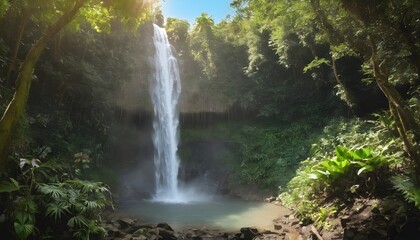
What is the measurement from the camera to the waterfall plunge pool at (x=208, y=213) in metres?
10.1

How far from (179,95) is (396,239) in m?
17.1

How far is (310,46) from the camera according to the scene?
17531mm

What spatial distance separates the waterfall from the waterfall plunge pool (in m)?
2.78

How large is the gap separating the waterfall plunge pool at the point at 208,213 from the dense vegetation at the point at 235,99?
3.55ft

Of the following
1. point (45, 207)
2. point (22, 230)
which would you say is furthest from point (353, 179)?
point (22, 230)

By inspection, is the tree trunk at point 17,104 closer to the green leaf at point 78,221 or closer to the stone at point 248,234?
the green leaf at point 78,221

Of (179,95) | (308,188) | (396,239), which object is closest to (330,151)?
(308,188)

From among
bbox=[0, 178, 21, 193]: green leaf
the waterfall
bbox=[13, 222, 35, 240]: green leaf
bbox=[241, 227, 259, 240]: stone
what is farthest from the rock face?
the waterfall

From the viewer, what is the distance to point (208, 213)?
40.5ft

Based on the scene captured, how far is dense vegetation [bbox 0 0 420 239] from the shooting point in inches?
252

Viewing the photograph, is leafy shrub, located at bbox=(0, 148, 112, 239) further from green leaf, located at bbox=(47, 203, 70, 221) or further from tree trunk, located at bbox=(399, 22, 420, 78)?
tree trunk, located at bbox=(399, 22, 420, 78)

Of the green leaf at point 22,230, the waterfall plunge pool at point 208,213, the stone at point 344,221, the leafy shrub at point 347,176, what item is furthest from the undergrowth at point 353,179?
the green leaf at point 22,230

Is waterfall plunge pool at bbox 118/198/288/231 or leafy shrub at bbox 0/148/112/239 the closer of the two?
leafy shrub at bbox 0/148/112/239

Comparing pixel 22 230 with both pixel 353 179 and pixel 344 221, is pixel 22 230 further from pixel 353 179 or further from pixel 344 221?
pixel 353 179
